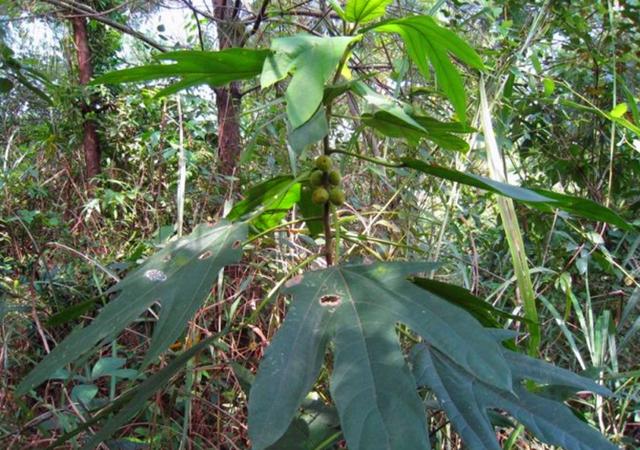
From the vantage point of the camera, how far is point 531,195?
2.04 feet

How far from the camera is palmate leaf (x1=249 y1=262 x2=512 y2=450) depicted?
43 cm

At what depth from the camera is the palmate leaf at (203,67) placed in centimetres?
61

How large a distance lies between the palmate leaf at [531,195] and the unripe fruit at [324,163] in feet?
0.33

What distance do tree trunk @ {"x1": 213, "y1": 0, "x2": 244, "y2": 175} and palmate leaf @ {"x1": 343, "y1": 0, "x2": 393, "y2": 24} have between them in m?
1.29

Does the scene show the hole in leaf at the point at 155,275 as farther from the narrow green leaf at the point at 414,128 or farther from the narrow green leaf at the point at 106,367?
the narrow green leaf at the point at 106,367

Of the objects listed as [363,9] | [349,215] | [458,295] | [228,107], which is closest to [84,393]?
[349,215]

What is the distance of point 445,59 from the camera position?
2.28 ft

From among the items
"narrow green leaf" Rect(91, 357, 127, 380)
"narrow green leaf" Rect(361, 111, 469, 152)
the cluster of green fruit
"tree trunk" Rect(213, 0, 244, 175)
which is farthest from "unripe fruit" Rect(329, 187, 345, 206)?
"tree trunk" Rect(213, 0, 244, 175)

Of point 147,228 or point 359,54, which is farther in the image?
point 147,228

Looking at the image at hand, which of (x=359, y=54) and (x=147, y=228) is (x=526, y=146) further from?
(x=147, y=228)

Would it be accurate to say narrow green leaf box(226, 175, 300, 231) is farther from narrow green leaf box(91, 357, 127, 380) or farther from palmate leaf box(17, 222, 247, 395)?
narrow green leaf box(91, 357, 127, 380)

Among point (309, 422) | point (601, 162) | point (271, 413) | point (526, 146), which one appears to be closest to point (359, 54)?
point (526, 146)

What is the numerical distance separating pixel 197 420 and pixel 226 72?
0.82 m

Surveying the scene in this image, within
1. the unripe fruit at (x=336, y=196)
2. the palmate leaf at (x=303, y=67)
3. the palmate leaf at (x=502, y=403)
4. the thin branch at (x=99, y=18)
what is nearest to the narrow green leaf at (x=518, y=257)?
the palmate leaf at (x=502, y=403)
